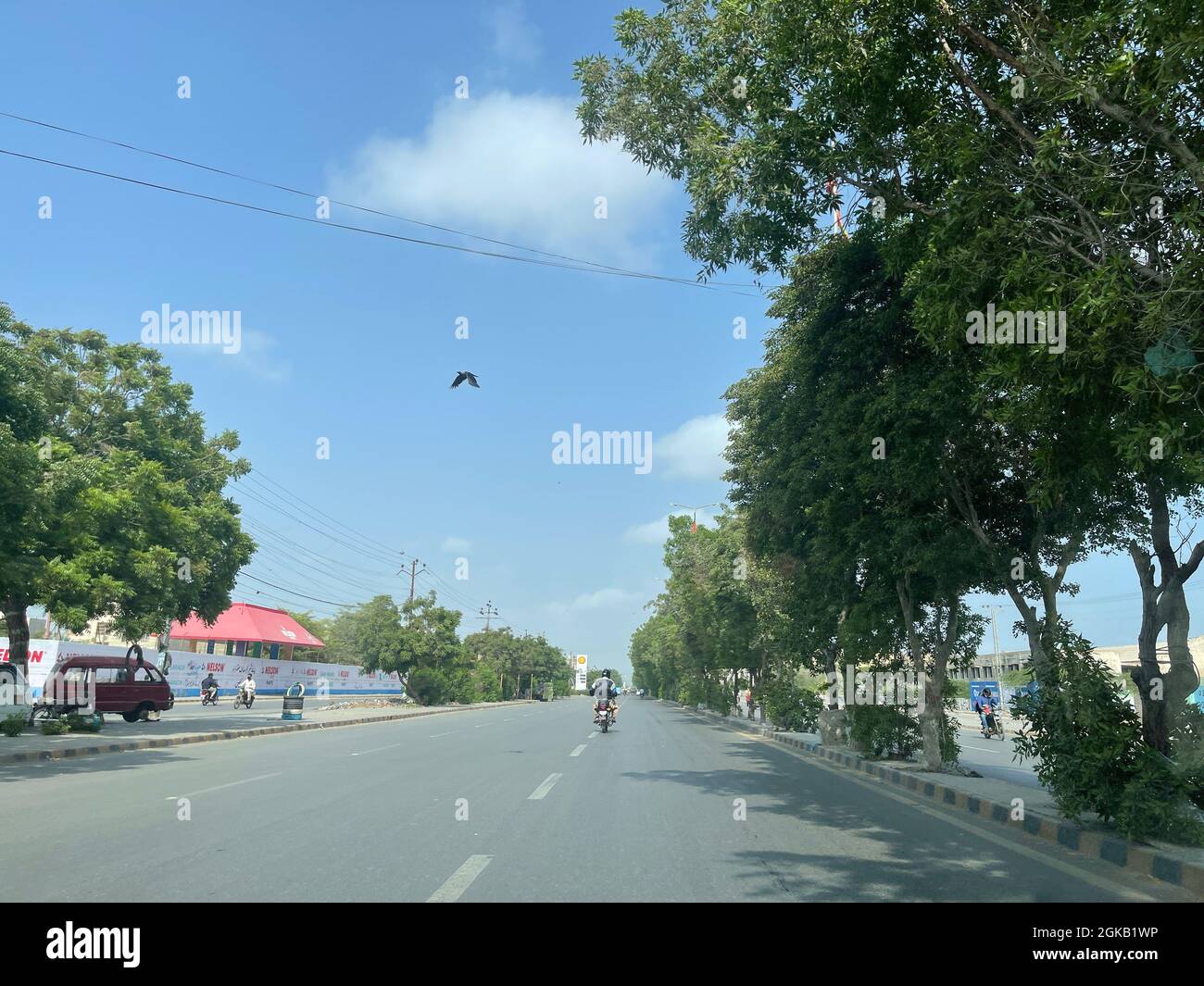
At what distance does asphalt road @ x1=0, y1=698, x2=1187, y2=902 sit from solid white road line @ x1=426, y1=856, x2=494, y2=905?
0.02 meters

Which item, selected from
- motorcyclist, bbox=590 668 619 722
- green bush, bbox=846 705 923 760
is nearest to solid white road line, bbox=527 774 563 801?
green bush, bbox=846 705 923 760

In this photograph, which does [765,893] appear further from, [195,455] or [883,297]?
[195,455]

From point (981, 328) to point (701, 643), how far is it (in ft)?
148

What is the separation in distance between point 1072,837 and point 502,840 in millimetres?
5796

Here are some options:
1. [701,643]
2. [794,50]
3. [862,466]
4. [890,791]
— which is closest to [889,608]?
[890,791]

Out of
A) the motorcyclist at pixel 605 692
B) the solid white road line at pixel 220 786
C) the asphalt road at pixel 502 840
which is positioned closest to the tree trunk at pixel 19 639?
the asphalt road at pixel 502 840

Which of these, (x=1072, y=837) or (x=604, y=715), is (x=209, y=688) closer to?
(x=604, y=715)

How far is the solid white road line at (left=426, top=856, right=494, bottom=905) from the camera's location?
5.86 m

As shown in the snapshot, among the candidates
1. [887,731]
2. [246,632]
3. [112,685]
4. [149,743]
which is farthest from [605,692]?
[246,632]

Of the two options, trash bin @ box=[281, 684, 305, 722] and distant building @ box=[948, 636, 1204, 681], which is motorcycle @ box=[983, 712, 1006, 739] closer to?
distant building @ box=[948, 636, 1204, 681]

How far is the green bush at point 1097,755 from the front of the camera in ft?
27.3

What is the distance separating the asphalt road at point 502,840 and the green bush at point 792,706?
13.6 meters

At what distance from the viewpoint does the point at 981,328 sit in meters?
7.99

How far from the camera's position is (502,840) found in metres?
8.10
